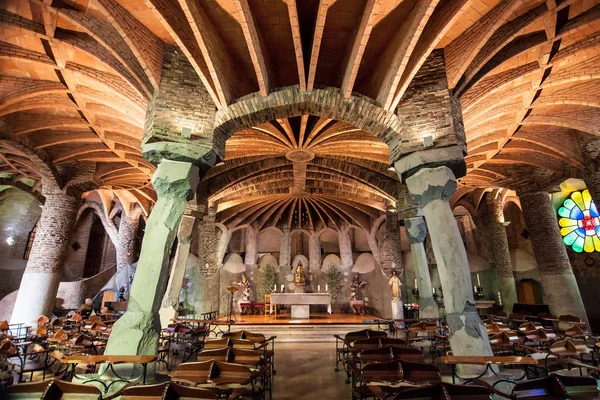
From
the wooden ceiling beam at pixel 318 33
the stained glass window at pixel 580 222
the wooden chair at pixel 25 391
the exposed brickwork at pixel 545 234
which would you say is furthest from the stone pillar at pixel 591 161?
the wooden chair at pixel 25 391

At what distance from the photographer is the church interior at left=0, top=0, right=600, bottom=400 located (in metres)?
4.71

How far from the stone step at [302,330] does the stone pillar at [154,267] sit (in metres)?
6.31

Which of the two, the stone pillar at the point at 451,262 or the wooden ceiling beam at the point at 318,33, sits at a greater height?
the wooden ceiling beam at the point at 318,33

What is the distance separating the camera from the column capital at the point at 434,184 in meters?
5.88

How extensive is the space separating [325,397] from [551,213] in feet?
40.0

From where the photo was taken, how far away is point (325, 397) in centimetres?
451

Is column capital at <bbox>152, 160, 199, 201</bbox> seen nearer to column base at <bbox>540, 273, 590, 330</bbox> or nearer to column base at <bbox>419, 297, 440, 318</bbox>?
column base at <bbox>419, 297, 440, 318</bbox>

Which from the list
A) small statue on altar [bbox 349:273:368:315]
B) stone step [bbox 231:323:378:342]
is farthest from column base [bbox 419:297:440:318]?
small statue on altar [bbox 349:273:368:315]

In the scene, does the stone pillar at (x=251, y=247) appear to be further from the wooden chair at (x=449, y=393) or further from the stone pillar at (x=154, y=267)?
the wooden chair at (x=449, y=393)

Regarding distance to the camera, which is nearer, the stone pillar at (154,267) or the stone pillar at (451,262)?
the stone pillar at (154,267)

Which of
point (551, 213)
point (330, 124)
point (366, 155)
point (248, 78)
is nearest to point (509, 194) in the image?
point (551, 213)

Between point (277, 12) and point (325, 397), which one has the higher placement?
point (277, 12)

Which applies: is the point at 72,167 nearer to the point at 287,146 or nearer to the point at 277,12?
the point at 287,146

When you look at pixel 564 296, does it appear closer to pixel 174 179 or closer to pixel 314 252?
pixel 314 252
